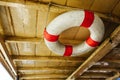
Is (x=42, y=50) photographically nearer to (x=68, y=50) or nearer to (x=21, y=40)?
(x=21, y=40)

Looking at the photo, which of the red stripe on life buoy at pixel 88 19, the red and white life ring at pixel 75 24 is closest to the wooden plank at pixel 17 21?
the red and white life ring at pixel 75 24

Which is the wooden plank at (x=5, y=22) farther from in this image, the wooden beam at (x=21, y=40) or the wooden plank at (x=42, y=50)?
the wooden plank at (x=42, y=50)

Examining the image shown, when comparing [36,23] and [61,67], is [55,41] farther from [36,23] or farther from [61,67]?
[61,67]

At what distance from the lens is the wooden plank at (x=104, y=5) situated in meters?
1.55

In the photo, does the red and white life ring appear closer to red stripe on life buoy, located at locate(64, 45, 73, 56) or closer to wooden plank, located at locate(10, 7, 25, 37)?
red stripe on life buoy, located at locate(64, 45, 73, 56)

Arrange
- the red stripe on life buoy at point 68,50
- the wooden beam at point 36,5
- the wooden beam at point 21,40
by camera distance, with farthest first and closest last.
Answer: the wooden beam at point 21,40 < the red stripe on life buoy at point 68,50 < the wooden beam at point 36,5

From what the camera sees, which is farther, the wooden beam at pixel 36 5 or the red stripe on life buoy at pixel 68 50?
the red stripe on life buoy at pixel 68 50

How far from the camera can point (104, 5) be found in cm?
160

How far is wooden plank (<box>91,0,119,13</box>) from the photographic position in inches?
60.9

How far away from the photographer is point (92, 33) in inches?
62.7

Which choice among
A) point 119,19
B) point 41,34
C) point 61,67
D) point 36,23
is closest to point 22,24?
point 36,23

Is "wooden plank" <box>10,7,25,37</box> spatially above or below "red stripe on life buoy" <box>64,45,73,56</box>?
above

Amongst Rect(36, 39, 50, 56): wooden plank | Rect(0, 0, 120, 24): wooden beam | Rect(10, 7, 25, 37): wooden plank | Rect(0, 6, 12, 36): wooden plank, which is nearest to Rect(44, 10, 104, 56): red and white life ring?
Rect(0, 0, 120, 24): wooden beam

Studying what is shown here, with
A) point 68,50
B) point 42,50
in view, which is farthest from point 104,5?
point 42,50
